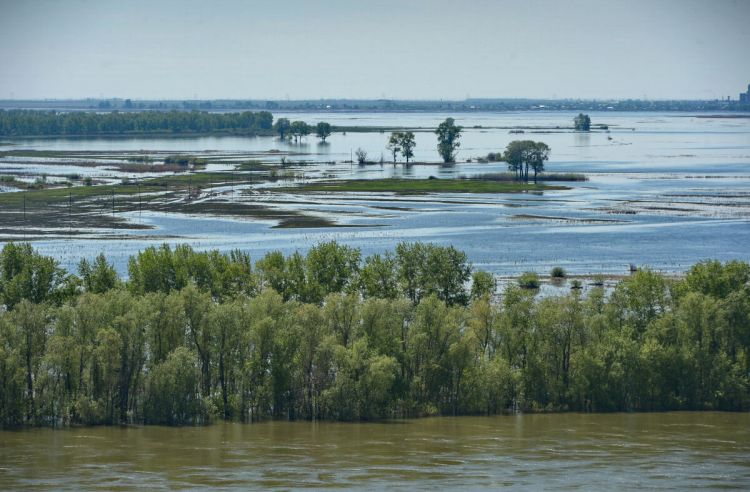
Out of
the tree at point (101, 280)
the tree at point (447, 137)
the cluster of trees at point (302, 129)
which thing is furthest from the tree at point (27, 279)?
the cluster of trees at point (302, 129)

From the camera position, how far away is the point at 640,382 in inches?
1460

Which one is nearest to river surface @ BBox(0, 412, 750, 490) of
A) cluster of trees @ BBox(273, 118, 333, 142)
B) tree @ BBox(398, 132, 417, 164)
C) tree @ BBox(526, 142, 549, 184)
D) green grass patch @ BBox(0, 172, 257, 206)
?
green grass patch @ BBox(0, 172, 257, 206)

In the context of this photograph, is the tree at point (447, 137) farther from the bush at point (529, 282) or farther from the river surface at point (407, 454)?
the river surface at point (407, 454)

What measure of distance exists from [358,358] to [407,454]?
4251 mm

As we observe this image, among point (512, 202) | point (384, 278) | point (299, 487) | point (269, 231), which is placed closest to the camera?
point (299, 487)

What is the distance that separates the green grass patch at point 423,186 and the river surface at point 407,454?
66.7 metres

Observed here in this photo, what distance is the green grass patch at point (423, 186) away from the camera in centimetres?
10219

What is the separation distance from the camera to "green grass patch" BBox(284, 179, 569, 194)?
102188 millimetres

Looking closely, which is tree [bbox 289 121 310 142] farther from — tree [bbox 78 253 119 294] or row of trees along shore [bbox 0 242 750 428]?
row of trees along shore [bbox 0 242 750 428]

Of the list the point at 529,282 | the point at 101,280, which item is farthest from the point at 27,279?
the point at 529,282

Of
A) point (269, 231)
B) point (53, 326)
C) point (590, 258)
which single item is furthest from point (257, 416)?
point (269, 231)

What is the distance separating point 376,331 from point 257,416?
4.92 m

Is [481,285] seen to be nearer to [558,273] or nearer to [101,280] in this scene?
[558,273]

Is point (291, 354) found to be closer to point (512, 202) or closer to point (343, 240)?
point (343, 240)
